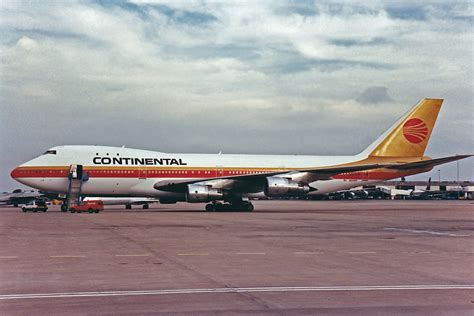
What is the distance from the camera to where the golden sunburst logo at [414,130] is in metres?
52.4

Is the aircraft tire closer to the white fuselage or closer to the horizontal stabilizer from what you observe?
the white fuselage

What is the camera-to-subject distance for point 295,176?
45.8m

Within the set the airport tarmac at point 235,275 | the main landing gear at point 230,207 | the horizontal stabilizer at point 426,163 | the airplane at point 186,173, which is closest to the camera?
the airport tarmac at point 235,275

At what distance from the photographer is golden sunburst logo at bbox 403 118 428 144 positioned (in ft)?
172

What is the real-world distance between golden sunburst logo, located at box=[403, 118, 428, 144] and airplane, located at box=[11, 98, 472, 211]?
3.32 m

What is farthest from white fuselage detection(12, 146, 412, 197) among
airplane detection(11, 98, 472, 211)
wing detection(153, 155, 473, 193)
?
wing detection(153, 155, 473, 193)

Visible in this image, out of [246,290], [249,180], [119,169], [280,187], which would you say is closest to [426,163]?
[280,187]

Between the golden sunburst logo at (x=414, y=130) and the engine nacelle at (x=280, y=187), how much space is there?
13.9m

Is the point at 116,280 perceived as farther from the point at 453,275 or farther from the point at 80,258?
the point at 453,275

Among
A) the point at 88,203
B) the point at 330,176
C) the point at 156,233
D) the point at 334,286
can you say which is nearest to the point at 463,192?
the point at 330,176

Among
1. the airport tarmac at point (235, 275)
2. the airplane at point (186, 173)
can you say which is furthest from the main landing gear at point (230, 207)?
the airport tarmac at point (235, 275)

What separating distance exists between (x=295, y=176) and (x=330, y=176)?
164 inches

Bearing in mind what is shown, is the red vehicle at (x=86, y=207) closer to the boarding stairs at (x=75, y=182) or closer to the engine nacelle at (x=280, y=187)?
the boarding stairs at (x=75, y=182)

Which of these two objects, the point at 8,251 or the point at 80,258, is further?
the point at 8,251
